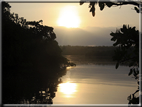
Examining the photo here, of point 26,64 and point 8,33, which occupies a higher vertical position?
point 8,33

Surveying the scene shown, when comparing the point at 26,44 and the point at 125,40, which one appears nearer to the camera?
the point at 125,40

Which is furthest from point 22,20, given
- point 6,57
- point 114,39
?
point 114,39

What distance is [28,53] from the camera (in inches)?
2000

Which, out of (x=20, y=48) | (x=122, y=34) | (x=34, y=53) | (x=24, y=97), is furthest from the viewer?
(x=34, y=53)

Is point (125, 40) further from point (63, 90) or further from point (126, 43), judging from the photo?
point (63, 90)

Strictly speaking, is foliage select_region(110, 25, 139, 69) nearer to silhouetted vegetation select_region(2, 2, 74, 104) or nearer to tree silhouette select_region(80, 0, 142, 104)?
tree silhouette select_region(80, 0, 142, 104)

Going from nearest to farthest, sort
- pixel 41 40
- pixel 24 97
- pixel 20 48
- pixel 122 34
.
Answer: pixel 122 34 < pixel 24 97 < pixel 20 48 < pixel 41 40

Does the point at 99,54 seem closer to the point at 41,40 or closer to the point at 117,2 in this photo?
the point at 41,40

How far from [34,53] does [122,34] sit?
4740 cm

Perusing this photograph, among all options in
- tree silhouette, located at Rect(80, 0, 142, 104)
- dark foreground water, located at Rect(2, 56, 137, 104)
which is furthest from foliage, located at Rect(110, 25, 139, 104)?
dark foreground water, located at Rect(2, 56, 137, 104)

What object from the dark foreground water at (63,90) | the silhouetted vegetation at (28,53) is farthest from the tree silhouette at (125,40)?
the silhouetted vegetation at (28,53)

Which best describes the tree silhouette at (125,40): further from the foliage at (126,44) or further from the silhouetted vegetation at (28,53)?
the silhouetted vegetation at (28,53)

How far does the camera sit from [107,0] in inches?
278

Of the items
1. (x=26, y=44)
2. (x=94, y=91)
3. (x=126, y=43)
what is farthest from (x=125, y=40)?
(x=26, y=44)
